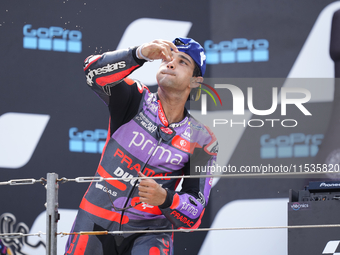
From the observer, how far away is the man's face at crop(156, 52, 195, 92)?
189 cm

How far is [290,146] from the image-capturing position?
7.45ft

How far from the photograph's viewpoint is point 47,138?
9.43 ft

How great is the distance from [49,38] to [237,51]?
1436 mm

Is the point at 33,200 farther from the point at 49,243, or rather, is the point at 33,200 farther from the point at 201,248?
the point at 49,243

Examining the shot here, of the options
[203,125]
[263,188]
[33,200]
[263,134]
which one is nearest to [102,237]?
[203,125]

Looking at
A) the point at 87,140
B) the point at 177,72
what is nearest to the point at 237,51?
the point at 177,72

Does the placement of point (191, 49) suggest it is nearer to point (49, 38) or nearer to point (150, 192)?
point (150, 192)

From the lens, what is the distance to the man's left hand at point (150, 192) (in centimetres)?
160

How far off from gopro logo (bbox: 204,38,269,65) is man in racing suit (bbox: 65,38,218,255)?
1011 mm

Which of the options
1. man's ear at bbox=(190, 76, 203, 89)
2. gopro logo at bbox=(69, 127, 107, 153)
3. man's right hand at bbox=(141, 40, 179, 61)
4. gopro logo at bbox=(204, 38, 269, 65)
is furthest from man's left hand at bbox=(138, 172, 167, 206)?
gopro logo at bbox=(204, 38, 269, 65)

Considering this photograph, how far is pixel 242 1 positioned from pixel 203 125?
1.49 meters

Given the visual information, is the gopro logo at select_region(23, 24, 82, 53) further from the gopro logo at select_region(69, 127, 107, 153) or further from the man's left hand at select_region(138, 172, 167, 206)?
the man's left hand at select_region(138, 172, 167, 206)

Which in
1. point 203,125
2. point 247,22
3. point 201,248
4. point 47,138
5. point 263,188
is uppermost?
point 247,22

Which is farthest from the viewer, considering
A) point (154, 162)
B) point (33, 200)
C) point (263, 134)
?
point (33, 200)
